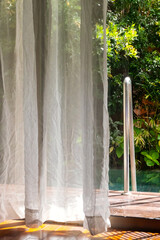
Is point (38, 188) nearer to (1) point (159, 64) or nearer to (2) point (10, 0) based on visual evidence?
(2) point (10, 0)

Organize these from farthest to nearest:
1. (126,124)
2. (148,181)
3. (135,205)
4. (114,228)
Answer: (148,181) < (126,124) < (135,205) < (114,228)

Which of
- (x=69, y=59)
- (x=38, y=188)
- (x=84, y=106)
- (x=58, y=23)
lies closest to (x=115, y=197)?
(x=38, y=188)

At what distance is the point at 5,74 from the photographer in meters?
1.45

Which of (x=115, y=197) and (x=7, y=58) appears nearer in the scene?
(x=7, y=58)

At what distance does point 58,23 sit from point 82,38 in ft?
0.50

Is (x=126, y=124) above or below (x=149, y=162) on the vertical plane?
above

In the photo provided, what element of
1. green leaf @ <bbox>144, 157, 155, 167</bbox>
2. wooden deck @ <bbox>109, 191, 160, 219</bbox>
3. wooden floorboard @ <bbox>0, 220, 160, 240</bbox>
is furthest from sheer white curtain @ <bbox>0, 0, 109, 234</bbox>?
green leaf @ <bbox>144, 157, 155, 167</bbox>

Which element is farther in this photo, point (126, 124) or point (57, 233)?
point (126, 124)

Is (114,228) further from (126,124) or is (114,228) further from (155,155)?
(155,155)

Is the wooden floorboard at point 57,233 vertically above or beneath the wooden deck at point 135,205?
beneath

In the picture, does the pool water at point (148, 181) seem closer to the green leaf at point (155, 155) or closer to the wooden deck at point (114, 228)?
the green leaf at point (155, 155)

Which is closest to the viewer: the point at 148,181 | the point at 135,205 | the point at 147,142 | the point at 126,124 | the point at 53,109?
the point at 53,109

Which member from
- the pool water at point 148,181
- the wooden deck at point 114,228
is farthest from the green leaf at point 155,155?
the wooden deck at point 114,228

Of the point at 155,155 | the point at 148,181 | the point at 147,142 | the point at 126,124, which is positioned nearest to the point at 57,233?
the point at 126,124
